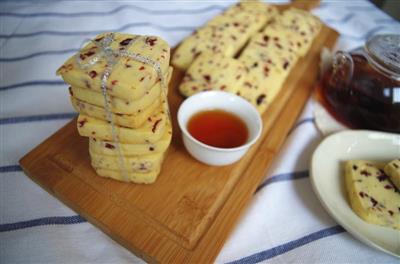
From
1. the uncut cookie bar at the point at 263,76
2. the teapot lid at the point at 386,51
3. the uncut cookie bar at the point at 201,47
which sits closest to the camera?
the teapot lid at the point at 386,51

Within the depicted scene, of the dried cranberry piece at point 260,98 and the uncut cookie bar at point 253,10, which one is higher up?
the uncut cookie bar at point 253,10

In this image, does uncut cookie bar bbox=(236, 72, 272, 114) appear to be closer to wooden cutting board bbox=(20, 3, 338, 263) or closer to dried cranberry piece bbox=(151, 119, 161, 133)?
wooden cutting board bbox=(20, 3, 338, 263)

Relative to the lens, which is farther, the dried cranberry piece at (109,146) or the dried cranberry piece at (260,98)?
the dried cranberry piece at (260,98)

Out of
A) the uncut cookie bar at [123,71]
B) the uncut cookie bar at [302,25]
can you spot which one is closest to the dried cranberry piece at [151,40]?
the uncut cookie bar at [123,71]

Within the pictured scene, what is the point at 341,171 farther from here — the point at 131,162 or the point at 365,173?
the point at 131,162

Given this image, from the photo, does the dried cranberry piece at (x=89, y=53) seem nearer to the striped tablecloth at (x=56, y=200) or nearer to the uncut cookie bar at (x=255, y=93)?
the striped tablecloth at (x=56, y=200)

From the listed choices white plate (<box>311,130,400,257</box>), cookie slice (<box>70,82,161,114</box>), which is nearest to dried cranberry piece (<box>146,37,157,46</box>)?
cookie slice (<box>70,82,161,114</box>)

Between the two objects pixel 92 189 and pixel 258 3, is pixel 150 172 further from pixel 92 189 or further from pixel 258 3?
pixel 258 3
